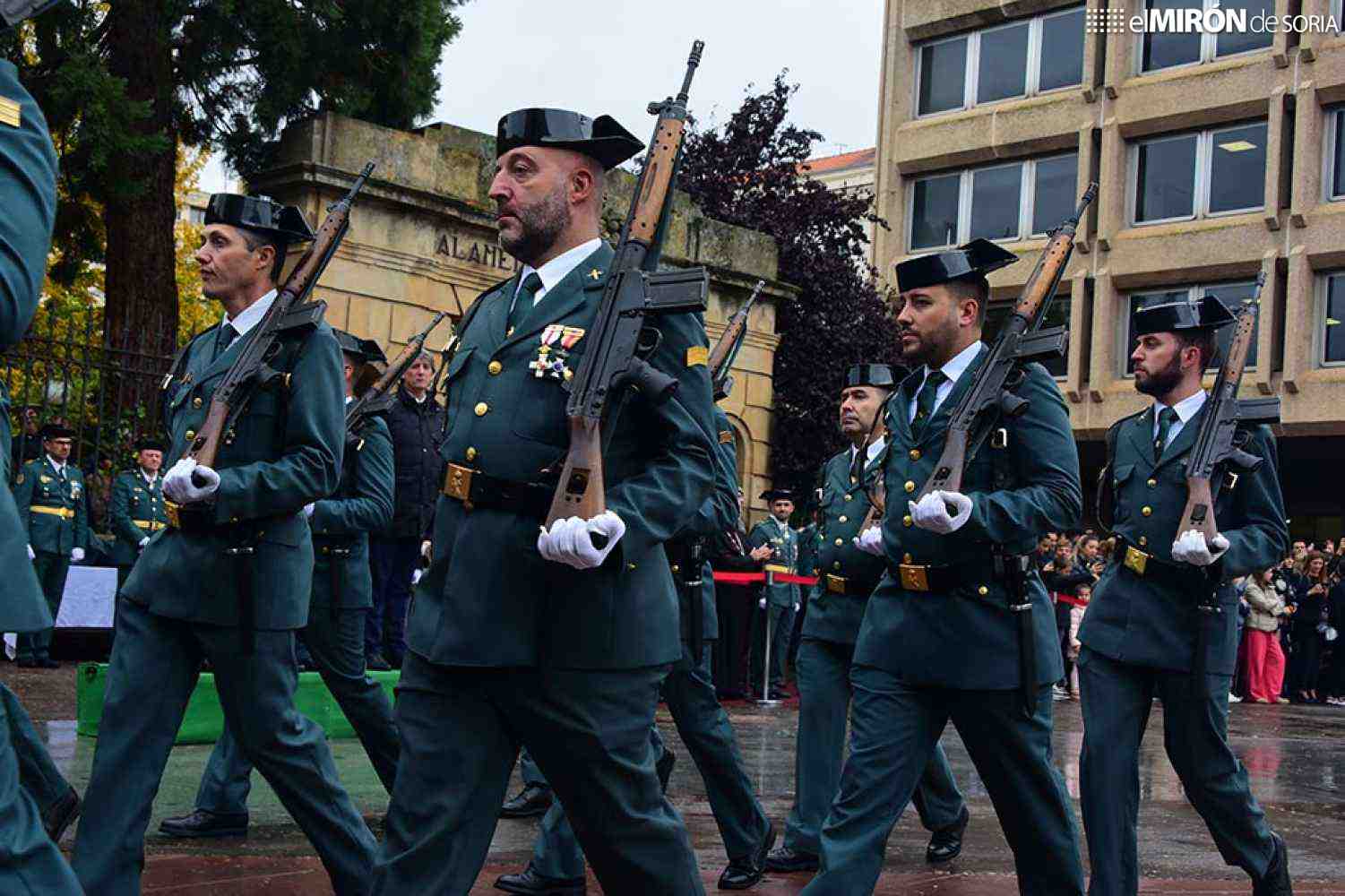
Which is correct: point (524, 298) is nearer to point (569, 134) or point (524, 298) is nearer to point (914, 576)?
point (569, 134)

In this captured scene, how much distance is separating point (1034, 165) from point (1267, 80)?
16.4ft

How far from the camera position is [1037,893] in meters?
5.43

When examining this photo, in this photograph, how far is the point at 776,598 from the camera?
17.9m

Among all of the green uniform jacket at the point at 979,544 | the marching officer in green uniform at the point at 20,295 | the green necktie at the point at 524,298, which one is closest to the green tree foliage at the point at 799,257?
the green uniform jacket at the point at 979,544

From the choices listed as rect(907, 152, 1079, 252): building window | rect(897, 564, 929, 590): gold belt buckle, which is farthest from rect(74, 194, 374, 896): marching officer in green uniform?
rect(907, 152, 1079, 252): building window

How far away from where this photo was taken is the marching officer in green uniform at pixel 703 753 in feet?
20.8

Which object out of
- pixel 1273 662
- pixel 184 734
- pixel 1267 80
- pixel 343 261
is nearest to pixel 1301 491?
pixel 1267 80

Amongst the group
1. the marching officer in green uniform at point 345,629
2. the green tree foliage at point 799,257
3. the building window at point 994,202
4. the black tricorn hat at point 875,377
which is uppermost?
the building window at point 994,202

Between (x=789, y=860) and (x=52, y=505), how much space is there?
959 cm

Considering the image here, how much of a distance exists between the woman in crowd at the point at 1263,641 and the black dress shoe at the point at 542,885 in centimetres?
1767

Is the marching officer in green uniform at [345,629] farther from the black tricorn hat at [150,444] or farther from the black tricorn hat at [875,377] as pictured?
the black tricorn hat at [150,444]

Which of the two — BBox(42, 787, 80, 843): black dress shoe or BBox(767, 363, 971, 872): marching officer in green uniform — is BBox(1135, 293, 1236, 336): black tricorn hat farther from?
BBox(42, 787, 80, 843): black dress shoe

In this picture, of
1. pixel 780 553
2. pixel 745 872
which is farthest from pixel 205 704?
pixel 780 553

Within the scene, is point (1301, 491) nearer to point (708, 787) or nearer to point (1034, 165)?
point (1034, 165)
